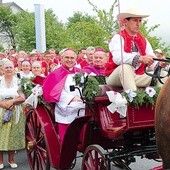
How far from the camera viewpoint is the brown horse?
285 cm

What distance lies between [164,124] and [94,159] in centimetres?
141

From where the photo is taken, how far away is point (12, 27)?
47469mm

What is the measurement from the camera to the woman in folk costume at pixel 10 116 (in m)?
6.08

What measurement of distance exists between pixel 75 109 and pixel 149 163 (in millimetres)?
1892

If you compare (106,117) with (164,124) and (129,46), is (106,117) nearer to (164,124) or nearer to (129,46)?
(129,46)

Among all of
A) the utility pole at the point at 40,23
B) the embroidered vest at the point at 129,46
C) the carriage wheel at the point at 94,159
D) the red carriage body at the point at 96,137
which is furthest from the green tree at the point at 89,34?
the carriage wheel at the point at 94,159

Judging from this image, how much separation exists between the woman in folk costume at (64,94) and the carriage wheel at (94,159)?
0.56 m

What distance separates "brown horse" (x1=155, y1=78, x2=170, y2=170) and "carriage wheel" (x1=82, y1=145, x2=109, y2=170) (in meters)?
0.95

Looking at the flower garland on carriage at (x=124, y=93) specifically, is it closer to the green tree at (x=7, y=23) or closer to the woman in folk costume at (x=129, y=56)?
the woman in folk costume at (x=129, y=56)

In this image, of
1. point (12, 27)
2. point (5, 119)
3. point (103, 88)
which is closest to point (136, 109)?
point (103, 88)

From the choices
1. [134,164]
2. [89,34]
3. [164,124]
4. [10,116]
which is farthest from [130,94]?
[89,34]

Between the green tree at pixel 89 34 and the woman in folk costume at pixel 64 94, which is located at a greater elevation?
the green tree at pixel 89 34

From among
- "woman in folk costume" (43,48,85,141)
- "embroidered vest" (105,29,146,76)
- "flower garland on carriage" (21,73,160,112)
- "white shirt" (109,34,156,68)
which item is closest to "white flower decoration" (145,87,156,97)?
"flower garland on carriage" (21,73,160,112)

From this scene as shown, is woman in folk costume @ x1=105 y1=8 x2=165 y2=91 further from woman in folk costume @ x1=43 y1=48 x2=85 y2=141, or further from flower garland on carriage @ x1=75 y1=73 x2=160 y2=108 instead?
woman in folk costume @ x1=43 y1=48 x2=85 y2=141
